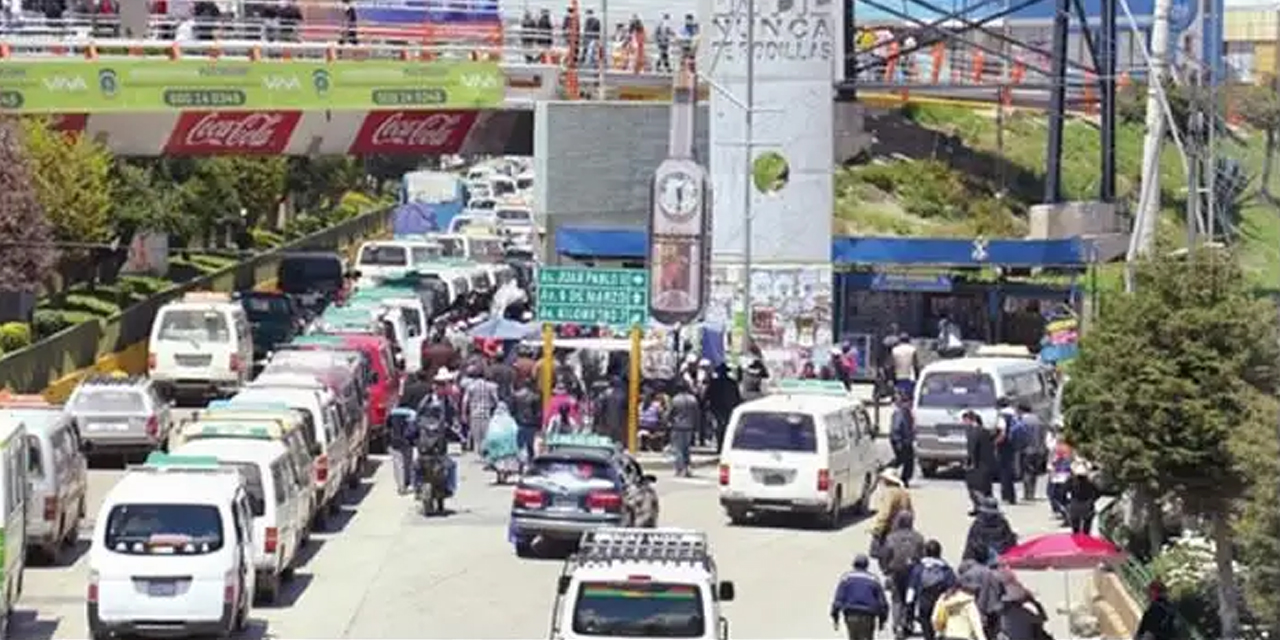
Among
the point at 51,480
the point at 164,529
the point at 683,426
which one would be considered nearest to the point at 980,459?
the point at 683,426

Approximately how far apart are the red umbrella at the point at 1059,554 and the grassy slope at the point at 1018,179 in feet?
98.2

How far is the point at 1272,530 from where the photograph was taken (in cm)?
1909

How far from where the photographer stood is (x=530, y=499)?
104ft

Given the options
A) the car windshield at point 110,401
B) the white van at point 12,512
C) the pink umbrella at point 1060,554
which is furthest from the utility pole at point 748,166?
the pink umbrella at point 1060,554

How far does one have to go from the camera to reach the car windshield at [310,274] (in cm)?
6294

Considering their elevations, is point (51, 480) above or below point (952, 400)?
above

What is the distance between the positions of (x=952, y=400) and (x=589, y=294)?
5.86m

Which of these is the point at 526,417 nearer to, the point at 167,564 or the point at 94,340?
the point at 94,340

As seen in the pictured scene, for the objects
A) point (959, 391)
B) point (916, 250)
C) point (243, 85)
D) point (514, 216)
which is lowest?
point (959, 391)

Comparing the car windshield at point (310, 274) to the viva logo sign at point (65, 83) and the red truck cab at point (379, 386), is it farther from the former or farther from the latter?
the red truck cab at point (379, 386)

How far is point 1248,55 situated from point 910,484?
5783 centimetres

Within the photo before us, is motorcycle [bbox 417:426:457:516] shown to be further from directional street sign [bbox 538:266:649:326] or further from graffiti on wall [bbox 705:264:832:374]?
graffiti on wall [bbox 705:264:832:374]

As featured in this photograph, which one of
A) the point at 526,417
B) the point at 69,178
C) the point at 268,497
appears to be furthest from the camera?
the point at 69,178

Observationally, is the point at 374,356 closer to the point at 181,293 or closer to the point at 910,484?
the point at 910,484
